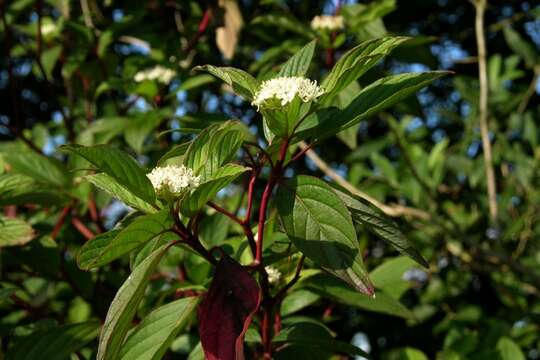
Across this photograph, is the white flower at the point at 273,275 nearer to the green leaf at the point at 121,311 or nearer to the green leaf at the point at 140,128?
the green leaf at the point at 121,311

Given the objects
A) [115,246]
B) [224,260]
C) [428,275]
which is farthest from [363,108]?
[428,275]

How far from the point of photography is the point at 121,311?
83cm

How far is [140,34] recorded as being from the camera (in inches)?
94.3

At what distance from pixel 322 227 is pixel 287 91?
0.63 feet

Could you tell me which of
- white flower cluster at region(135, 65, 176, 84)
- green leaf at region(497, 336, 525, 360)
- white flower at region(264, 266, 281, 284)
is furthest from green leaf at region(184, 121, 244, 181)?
green leaf at region(497, 336, 525, 360)

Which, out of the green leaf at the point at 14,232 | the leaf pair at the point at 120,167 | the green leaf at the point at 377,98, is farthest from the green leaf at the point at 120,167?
the green leaf at the point at 14,232

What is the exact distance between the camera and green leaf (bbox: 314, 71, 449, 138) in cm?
93

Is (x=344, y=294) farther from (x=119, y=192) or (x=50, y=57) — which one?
(x=50, y=57)

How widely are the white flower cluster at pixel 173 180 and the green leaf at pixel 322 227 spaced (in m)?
0.13

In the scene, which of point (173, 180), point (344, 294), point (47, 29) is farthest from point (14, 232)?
point (47, 29)

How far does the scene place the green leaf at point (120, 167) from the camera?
87 centimetres

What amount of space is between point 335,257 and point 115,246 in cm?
28

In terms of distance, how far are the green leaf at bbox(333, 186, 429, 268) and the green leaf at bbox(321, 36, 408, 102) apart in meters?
0.15

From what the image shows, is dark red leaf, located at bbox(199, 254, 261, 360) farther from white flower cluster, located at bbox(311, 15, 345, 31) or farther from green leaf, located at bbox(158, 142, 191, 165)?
white flower cluster, located at bbox(311, 15, 345, 31)
